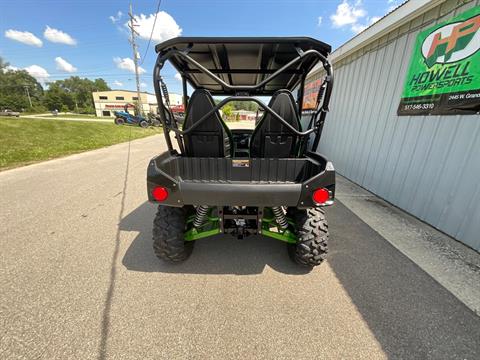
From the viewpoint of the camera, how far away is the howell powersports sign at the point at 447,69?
2527 mm

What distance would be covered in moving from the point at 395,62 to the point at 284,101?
334cm

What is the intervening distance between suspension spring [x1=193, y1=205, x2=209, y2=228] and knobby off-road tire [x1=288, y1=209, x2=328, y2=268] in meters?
0.92


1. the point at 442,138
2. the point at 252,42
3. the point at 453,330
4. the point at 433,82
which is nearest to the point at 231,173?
the point at 252,42

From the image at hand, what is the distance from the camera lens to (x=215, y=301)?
1.76m

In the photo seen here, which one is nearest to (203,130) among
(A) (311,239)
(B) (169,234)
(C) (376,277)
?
(B) (169,234)

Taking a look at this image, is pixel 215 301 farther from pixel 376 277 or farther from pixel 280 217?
pixel 376 277

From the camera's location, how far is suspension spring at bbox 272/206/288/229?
197 centimetres

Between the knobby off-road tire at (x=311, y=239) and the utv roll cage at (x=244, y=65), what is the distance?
0.69 meters

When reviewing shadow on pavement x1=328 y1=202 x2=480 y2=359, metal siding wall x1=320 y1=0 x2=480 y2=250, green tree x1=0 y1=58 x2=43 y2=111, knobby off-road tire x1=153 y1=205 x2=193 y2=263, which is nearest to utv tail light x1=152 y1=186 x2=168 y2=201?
knobby off-road tire x1=153 y1=205 x2=193 y2=263

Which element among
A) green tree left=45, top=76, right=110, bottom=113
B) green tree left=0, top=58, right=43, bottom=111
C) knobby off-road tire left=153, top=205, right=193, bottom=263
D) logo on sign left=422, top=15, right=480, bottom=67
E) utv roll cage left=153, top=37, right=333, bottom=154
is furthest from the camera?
green tree left=45, top=76, right=110, bottom=113

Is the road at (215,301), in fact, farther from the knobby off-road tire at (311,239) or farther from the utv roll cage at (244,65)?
the utv roll cage at (244,65)

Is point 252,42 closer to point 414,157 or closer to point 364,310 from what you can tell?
point 364,310

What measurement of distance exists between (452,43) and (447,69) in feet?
1.04

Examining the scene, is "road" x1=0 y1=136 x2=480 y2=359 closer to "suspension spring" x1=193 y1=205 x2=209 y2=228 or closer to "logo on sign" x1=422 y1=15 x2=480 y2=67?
"suspension spring" x1=193 y1=205 x2=209 y2=228
